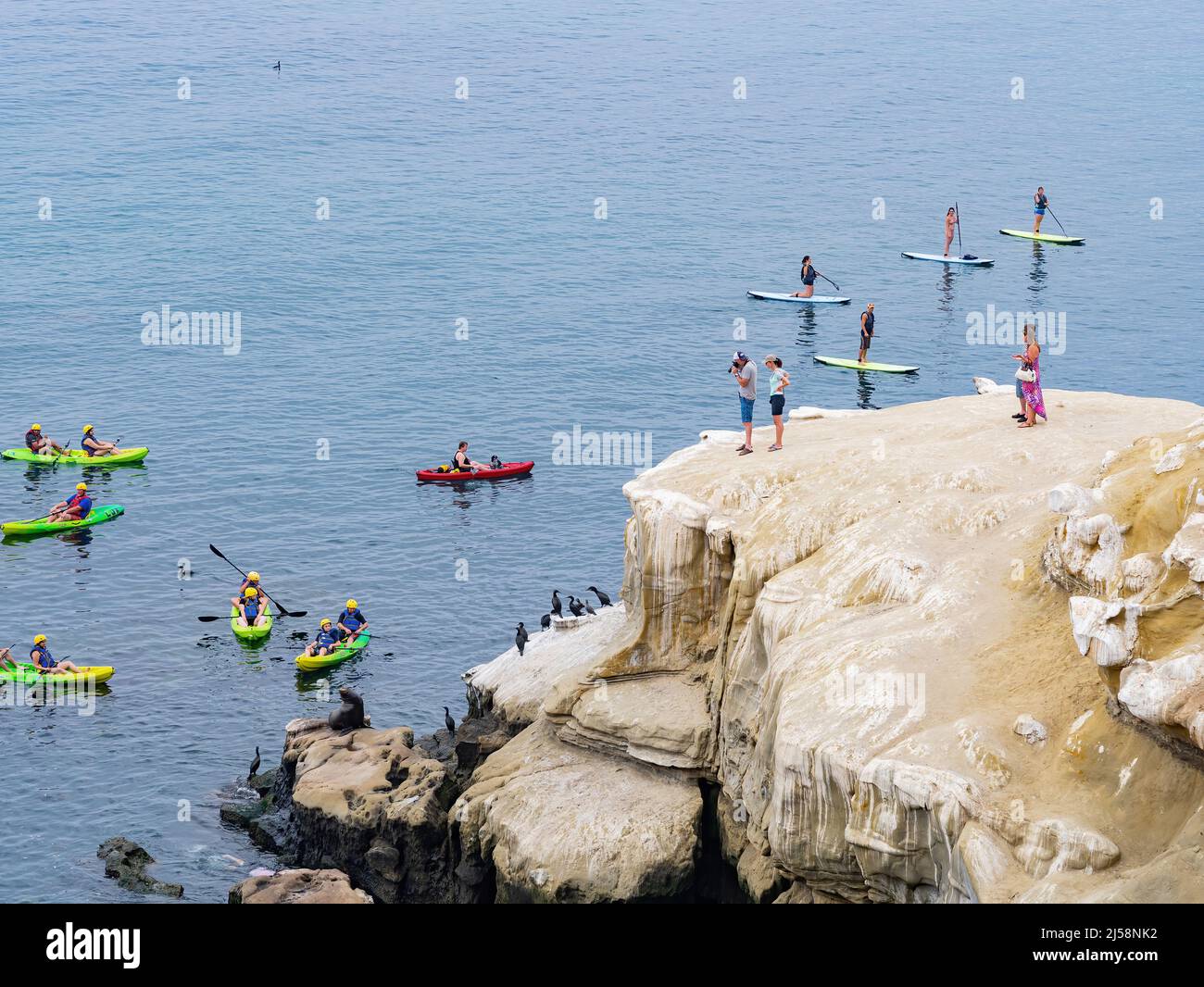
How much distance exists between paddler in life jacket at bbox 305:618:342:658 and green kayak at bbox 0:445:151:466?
64.7 feet

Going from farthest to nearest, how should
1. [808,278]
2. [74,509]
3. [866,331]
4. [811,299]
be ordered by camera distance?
[811,299] → [808,278] → [866,331] → [74,509]

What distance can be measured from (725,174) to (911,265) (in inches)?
948

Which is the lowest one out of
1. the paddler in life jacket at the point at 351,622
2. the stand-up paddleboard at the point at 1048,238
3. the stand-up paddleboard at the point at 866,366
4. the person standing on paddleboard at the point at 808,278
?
the paddler in life jacket at the point at 351,622

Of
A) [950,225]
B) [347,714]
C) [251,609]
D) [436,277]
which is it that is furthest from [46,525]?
[950,225]

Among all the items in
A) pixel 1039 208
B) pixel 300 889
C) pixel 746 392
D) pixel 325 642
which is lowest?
pixel 300 889

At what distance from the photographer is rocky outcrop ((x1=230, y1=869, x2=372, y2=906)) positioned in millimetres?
32438

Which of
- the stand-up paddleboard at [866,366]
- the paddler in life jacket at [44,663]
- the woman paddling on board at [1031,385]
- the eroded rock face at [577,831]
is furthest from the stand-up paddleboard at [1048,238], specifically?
the eroded rock face at [577,831]

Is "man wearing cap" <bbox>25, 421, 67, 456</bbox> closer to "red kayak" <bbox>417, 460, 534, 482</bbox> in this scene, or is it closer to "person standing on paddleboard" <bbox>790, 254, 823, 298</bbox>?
"red kayak" <bbox>417, 460, 534, 482</bbox>

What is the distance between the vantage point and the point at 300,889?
108 ft

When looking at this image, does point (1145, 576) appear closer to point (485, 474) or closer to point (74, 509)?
point (485, 474)

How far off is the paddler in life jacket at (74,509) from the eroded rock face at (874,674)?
22.0m

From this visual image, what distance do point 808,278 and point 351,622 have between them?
44.2m

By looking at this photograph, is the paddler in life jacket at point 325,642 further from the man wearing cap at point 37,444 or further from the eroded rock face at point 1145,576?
the eroded rock face at point 1145,576

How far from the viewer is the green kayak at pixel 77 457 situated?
63.0 metres
